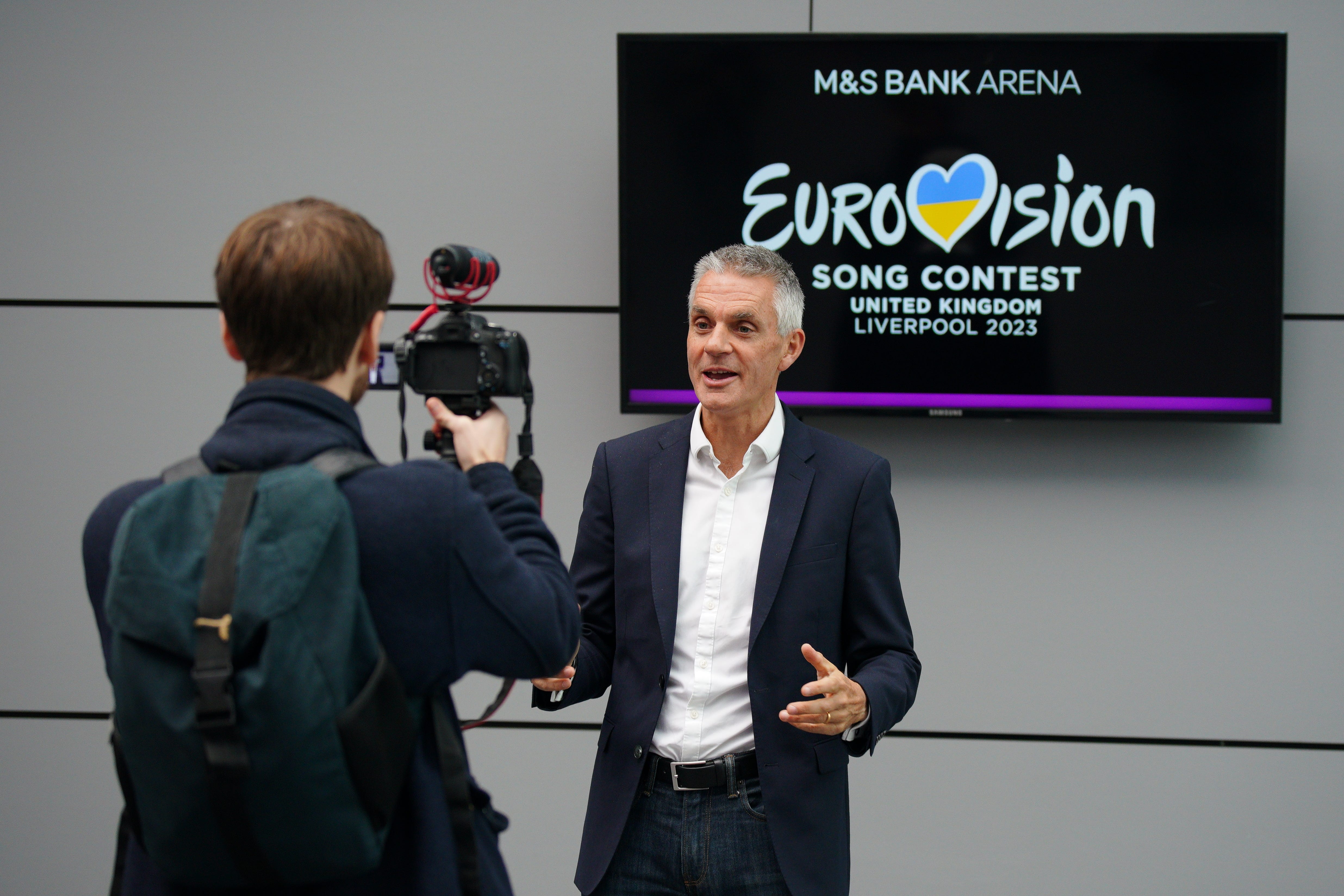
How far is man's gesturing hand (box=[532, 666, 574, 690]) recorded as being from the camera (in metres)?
1.56

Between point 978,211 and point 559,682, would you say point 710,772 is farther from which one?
point 978,211

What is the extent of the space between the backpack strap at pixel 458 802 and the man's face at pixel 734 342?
831 mm

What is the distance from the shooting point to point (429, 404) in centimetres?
117

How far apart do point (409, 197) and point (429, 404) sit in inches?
73.1

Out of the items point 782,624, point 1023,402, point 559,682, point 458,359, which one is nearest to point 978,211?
point 1023,402

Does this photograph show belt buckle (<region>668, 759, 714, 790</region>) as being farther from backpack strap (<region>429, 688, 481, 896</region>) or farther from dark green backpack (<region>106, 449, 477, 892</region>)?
dark green backpack (<region>106, 449, 477, 892</region>)

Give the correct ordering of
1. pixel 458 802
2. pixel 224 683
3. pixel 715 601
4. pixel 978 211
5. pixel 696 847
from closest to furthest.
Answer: pixel 224 683 < pixel 458 802 < pixel 696 847 < pixel 715 601 < pixel 978 211

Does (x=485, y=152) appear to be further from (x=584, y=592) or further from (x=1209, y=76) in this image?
(x=1209, y=76)

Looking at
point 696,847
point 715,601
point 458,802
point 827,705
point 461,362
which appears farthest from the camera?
point 715,601

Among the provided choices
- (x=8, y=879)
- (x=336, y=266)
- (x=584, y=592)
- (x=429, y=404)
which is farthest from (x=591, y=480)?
(x=8, y=879)

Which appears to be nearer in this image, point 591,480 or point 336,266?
point 336,266

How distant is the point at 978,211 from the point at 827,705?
5.31 feet

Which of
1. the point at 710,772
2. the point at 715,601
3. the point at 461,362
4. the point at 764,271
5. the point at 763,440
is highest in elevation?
the point at 764,271

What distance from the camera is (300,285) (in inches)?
39.2
